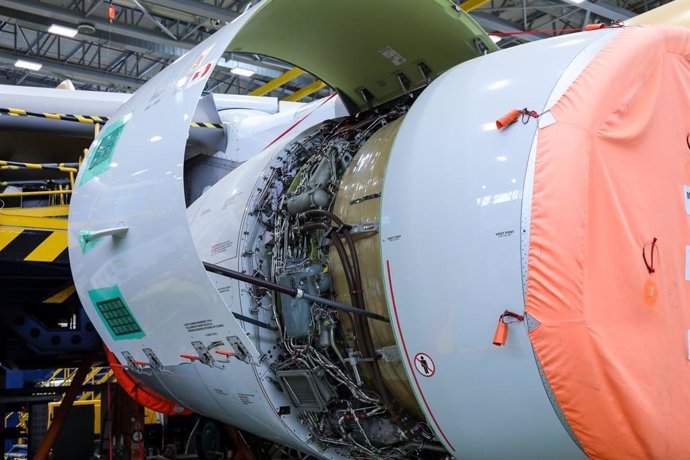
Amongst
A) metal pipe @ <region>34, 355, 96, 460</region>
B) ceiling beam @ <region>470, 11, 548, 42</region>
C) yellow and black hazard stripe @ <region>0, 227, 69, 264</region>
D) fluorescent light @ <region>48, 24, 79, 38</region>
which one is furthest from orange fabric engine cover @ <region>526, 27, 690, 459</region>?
fluorescent light @ <region>48, 24, 79, 38</region>

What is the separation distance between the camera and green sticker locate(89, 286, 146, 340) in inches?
155

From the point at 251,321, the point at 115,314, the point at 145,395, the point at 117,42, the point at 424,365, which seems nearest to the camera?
the point at 424,365

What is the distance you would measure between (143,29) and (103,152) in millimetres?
13511

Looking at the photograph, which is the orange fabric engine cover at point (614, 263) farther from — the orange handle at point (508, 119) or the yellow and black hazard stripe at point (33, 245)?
the yellow and black hazard stripe at point (33, 245)

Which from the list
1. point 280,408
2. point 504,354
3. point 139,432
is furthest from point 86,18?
point 504,354

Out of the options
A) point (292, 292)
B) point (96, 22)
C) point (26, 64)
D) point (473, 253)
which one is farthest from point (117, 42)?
point (473, 253)

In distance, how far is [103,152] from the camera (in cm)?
421

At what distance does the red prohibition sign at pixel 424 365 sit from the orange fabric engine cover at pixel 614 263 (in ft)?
1.83

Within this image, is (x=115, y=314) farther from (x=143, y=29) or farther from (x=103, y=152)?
(x=143, y=29)

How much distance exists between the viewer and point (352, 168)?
397 centimetres

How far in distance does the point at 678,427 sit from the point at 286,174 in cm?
254

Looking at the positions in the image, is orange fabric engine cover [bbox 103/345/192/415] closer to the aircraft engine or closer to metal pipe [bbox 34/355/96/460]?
metal pipe [bbox 34/355/96/460]

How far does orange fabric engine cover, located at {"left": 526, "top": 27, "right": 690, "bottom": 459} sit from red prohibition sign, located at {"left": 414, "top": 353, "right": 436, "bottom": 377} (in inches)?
21.9

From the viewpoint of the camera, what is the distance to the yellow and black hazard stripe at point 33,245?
5.05 metres
